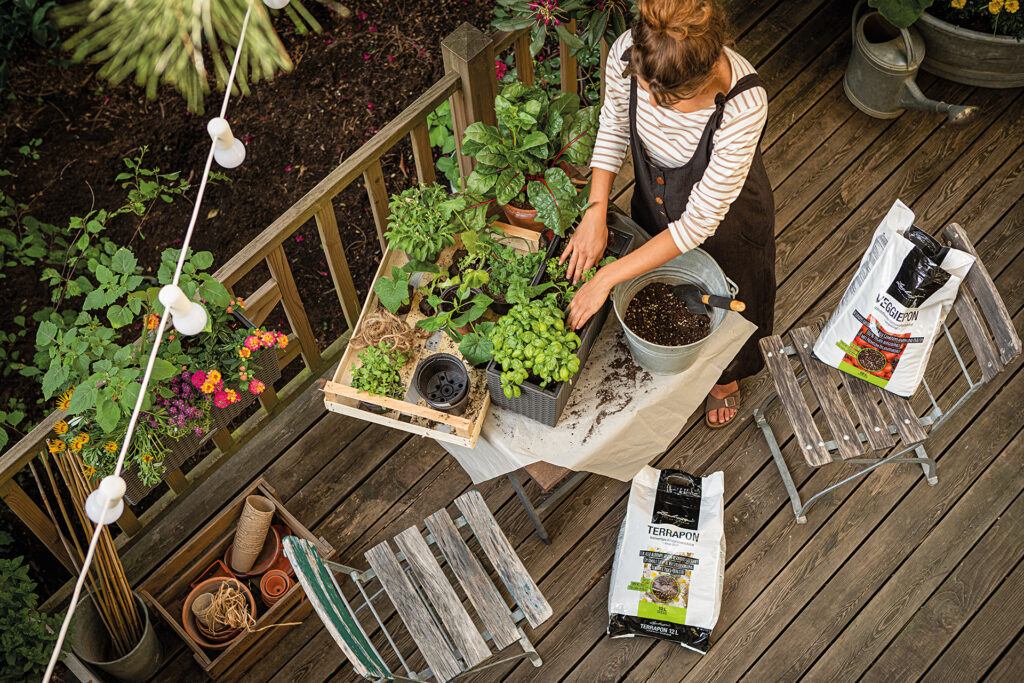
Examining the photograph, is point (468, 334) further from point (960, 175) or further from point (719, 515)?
point (960, 175)

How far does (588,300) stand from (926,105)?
2.26m

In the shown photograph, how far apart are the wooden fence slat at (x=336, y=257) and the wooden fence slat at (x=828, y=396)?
1.54 m

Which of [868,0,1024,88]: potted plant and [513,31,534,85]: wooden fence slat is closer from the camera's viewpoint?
[513,31,534,85]: wooden fence slat

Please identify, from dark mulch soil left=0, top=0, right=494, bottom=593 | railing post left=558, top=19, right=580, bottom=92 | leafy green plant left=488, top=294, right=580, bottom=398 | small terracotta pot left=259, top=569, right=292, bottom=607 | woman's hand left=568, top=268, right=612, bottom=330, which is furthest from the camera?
dark mulch soil left=0, top=0, right=494, bottom=593

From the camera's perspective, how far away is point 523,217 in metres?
2.12

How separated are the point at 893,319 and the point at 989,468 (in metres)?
0.90

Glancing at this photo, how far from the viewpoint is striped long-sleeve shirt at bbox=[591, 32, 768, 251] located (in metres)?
1.73

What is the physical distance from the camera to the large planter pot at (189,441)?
2283 millimetres

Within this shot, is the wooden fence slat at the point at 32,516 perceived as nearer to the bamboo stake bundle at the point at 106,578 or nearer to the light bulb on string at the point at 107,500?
the bamboo stake bundle at the point at 106,578

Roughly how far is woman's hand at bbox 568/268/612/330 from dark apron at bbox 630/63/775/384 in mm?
385

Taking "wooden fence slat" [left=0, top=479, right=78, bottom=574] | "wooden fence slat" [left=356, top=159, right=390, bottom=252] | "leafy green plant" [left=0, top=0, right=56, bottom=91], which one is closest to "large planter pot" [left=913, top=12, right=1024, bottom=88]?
"wooden fence slat" [left=356, top=159, right=390, bottom=252]

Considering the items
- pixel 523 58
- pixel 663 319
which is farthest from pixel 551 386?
pixel 523 58

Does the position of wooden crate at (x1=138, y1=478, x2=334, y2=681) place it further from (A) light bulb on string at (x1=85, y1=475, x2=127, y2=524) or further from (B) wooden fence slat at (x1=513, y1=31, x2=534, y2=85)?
(B) wooden fence slat at (x1=513, y1=31, x2=534, y2=85)

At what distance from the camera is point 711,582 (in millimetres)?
2512
